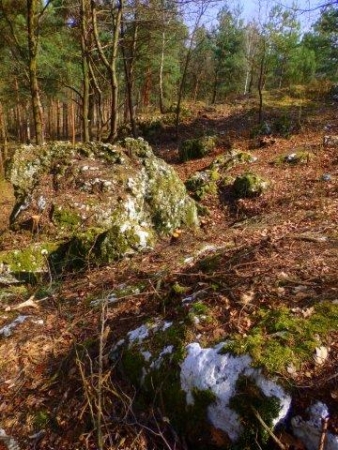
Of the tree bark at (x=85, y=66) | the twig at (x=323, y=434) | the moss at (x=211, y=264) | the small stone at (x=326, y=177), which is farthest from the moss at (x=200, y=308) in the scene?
the tree bark at (x=85, y=66)

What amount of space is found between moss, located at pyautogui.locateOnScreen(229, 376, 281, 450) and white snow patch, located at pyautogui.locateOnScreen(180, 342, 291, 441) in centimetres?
3

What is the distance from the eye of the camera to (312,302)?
9.68ft

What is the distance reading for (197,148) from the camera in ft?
47.5

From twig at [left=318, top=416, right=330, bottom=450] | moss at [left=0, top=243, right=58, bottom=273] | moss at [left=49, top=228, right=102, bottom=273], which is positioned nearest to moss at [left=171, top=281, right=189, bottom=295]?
twig at [left=318, top=416, right=330, bottom=450]

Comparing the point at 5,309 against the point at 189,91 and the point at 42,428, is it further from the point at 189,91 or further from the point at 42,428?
the point at 189,91

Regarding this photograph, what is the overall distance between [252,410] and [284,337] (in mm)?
575

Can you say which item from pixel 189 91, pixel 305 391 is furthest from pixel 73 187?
pixel 189 91

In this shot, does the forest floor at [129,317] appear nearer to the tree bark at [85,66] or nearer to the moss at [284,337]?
the moss at [284,337]

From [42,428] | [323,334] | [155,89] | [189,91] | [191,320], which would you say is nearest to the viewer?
[323,334]

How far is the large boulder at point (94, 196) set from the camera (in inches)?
249

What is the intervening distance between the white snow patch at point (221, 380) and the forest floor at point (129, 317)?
15cm

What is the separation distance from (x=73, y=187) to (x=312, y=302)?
5.50m

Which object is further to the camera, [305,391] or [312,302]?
[312,302]

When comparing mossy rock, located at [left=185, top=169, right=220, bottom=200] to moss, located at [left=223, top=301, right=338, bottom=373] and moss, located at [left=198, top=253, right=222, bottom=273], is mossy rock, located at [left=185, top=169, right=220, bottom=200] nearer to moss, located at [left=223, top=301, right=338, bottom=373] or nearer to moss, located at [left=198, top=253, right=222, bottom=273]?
moss, located at [left=198, top=253, right=222, bottom=273]
